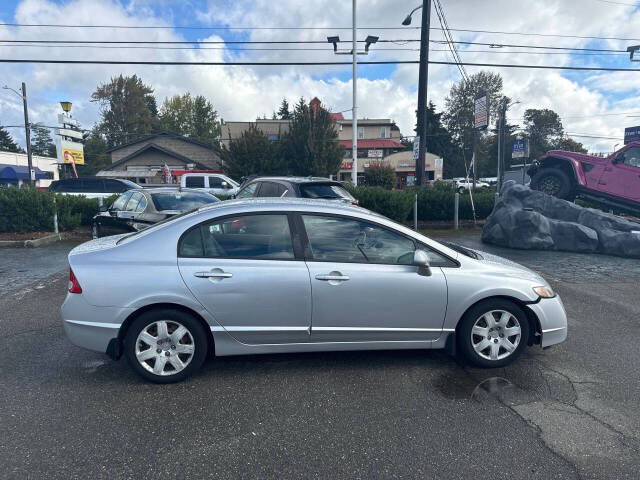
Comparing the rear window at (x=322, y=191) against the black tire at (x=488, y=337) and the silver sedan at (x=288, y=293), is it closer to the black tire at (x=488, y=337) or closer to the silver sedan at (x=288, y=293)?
the silver sedan at (x=288, y=293)

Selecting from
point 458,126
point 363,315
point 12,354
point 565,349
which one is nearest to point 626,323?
point 565,349

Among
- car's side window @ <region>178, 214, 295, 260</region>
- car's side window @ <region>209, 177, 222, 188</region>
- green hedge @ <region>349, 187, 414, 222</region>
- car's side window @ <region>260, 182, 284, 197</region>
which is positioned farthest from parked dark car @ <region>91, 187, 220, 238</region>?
car's side window @ <region>209, 177, 222, 188</region>

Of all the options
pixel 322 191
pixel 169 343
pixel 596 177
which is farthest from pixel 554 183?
pixel 169 343

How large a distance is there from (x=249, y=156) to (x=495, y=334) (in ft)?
92.6

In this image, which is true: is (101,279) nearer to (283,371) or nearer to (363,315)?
(283,371)

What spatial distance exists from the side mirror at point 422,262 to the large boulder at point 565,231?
25.8 ft

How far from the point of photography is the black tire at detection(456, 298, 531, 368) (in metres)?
3.63

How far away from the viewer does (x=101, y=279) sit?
3295 mm

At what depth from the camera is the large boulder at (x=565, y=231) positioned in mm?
9734

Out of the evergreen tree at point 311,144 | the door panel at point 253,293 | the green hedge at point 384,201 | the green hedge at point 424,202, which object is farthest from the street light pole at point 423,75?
the evergreen tree at point 311,144

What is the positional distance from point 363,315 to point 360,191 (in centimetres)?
972

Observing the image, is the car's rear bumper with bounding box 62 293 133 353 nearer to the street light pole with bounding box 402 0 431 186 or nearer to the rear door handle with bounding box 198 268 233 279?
the rear door handle with bounding box 198 268 233 279

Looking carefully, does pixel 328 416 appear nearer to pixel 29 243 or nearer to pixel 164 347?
pixel 164 347

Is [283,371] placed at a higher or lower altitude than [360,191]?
lower
